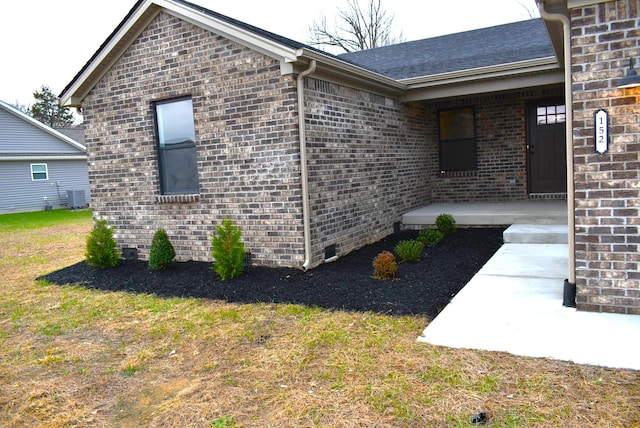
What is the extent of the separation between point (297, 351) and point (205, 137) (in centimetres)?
426

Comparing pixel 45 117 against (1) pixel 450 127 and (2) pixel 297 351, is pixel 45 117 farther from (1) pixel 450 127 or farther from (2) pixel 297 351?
(2) pixel 297 351

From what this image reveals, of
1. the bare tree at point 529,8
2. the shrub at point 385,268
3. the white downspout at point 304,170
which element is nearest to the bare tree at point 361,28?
the bare tree at point 529,8

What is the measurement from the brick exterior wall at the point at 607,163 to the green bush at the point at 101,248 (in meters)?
6.81

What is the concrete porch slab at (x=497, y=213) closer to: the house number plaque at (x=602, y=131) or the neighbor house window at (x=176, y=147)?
the house number plaque at (x=602, y=131)

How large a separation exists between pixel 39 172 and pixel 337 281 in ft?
75.5

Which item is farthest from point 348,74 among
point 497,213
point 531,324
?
point 531,324

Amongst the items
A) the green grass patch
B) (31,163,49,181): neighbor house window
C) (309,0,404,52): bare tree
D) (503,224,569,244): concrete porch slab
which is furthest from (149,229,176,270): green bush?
(309,0,404,52): bare tree

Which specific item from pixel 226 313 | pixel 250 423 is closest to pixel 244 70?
pixel 226 313

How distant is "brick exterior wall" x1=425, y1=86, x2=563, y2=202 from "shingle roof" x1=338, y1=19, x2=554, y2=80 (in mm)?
996

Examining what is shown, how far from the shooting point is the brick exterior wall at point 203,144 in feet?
21.9

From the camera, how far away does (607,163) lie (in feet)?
13.6

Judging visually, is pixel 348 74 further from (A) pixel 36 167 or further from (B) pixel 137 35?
(A) pixel 36 167

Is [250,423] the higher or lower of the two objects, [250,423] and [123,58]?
the lower

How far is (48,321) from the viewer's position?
5.56 meters
